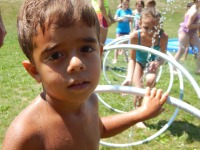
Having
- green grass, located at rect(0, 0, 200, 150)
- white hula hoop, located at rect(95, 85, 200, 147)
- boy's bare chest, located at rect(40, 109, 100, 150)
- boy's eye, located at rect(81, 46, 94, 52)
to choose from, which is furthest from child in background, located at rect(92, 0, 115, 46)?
boy's eye, located at rect(81, 46, 94, 52)

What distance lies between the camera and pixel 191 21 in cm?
833

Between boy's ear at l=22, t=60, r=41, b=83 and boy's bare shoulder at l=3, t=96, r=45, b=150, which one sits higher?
boy's ear at l=22, t=60, r=41, b=83

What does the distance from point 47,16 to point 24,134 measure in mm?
557

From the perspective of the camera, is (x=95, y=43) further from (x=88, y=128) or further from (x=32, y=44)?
(x=88, y=128)

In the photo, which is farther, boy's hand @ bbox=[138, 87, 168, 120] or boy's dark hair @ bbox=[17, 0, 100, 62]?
boy's hand @ bbox=[138, 87, 168, 120]

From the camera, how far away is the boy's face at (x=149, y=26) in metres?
4.87

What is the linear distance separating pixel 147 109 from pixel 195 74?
6.71 meters

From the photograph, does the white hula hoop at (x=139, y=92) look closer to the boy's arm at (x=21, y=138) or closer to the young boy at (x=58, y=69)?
the young boy at (x=58, y=69)

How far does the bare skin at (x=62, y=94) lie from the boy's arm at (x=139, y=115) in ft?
0.64

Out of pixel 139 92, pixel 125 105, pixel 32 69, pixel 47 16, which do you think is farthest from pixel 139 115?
pixel 125 105

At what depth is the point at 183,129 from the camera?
→ 16.3 ft

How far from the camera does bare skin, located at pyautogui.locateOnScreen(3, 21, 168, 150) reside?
1.56 metres

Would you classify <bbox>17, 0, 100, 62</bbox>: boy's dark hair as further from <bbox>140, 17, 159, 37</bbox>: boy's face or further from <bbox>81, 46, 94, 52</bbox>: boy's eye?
<bbox>140, 17, 159, 37</bbox>: boy's face

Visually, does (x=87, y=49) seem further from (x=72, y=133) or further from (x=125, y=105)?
(x=125, y=105)
